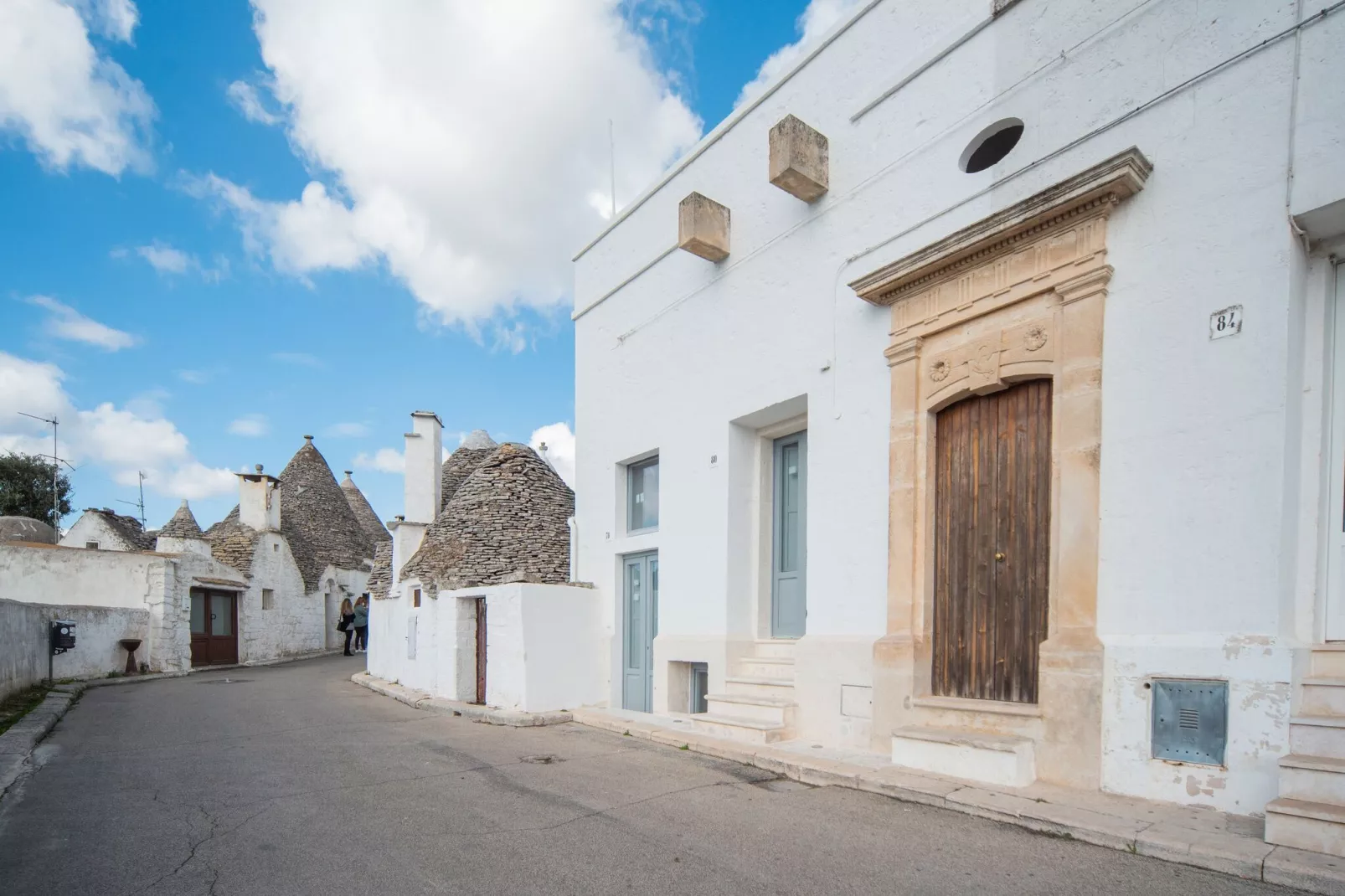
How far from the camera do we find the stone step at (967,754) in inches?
211

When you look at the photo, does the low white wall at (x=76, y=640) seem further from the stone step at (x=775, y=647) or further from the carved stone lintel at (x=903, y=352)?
the carved stone lintel at (x=903, y=352)

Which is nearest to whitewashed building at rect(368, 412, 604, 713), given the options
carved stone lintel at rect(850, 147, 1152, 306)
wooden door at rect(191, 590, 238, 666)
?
carved stone lintel at rect(850, 147, 1152, 306)

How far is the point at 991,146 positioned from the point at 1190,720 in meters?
4.77

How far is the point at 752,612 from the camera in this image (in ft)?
29.7

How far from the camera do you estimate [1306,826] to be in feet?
12.9

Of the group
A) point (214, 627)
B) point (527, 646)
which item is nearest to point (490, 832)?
point (527, 646)

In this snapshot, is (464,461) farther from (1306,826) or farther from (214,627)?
(1306,826)

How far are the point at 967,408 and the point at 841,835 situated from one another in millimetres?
3584

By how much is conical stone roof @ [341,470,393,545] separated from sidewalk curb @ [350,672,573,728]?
2186 cm

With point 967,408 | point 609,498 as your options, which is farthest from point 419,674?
point 967,408

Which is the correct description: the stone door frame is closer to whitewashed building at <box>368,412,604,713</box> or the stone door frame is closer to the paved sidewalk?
the paved sidewalk

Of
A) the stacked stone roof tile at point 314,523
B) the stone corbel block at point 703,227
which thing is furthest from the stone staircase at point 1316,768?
the stacked stone roof tile at point 314,523

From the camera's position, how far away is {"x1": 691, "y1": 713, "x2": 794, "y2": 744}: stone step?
7.27 m

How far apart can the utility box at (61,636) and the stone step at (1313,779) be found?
1777 cm
